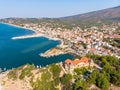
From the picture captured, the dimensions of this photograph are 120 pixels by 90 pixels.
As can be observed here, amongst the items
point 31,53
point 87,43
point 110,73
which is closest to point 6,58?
point 31,53

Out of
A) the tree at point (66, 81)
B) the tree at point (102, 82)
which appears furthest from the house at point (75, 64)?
the tree at point (102, 82)

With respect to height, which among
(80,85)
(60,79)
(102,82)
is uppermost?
(80,85)

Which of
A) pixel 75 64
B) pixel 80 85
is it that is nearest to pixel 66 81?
pixel 80 85

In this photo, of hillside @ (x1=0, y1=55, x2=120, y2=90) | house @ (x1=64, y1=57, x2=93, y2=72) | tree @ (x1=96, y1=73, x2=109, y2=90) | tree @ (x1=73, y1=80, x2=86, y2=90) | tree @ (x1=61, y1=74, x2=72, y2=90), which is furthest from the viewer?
house @ (x1=64, y1=57, x2=93, y2=72)

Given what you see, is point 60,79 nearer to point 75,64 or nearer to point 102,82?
point 75,64

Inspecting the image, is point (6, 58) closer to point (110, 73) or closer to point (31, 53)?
point (31, 53)

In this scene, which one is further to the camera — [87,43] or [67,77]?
[87,43]

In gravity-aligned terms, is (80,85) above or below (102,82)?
above

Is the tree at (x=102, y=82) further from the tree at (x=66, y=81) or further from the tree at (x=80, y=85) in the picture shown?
the tree at (x=66, y=81)

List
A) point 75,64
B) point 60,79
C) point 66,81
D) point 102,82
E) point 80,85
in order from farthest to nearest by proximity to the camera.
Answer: point 75,64, point 60,79, point 66,81, point 102,82, point 80,85

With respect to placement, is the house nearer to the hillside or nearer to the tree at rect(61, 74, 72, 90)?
the hillside

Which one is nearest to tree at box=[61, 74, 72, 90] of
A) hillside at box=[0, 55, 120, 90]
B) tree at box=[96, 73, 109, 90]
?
hillside at box=[0, 55, 120, 90]
